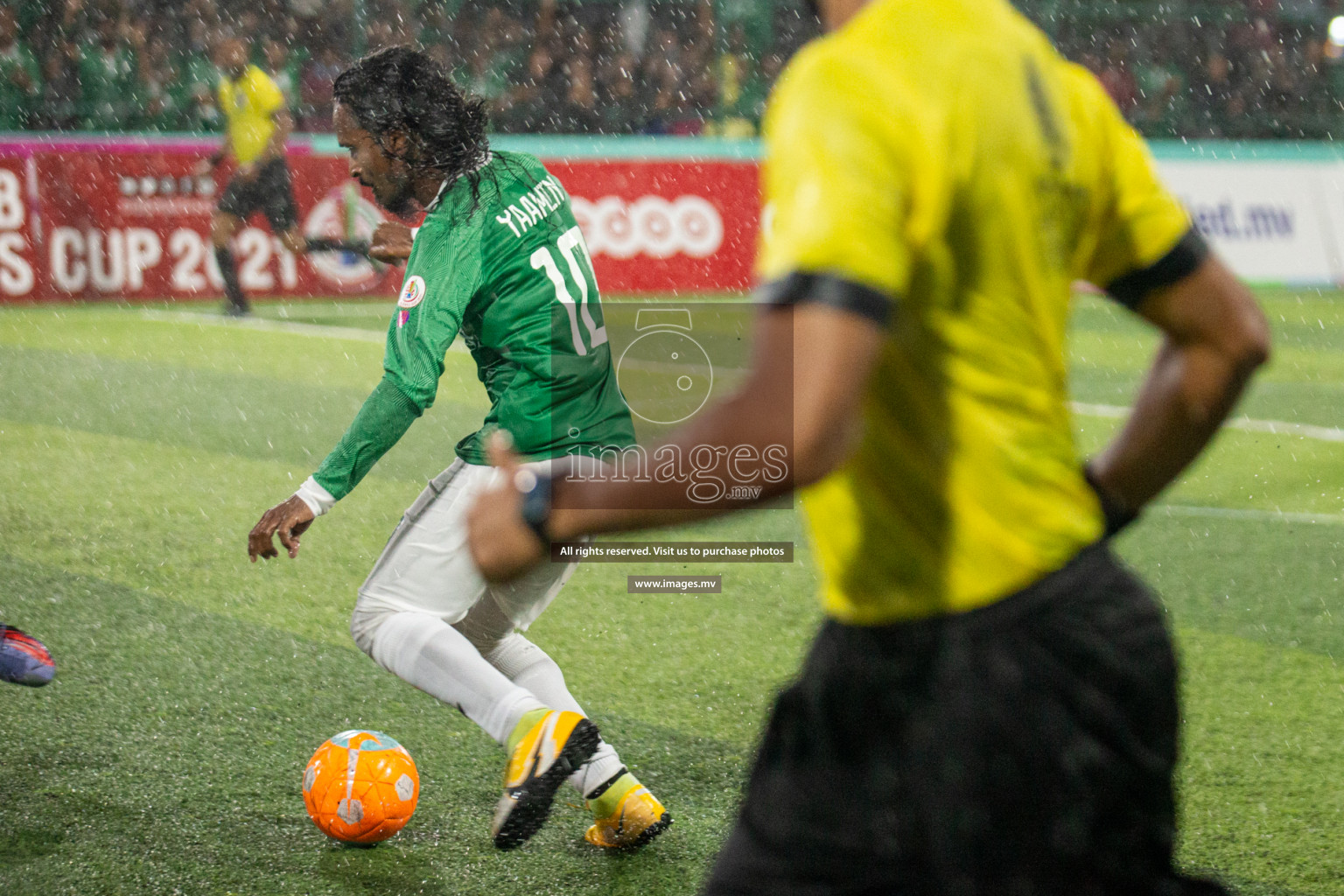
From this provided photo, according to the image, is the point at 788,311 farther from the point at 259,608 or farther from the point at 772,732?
the point at 259,608

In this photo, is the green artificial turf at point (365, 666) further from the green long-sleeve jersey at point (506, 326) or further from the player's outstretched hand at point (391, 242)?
the player's outstretched hand at point (391, 242)

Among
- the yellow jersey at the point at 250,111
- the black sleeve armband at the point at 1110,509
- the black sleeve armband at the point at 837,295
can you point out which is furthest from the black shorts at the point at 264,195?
the black sleeve armband at the point at 837,295

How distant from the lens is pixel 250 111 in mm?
14250

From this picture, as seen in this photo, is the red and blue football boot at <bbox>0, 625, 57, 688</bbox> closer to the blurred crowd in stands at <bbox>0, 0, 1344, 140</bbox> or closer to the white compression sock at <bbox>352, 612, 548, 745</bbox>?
the white compression sock at <bbox>352, 612, 548, 745</bbox>

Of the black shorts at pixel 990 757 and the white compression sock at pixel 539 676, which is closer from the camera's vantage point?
the black shorts at pixel 990 757

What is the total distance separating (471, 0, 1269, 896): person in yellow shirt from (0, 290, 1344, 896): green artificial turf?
1.87 metres

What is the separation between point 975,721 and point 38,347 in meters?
11.5

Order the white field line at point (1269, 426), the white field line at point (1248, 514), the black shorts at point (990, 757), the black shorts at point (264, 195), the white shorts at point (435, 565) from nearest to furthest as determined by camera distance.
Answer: the black shorts at point (990, 757) < the white shorts at point (435, 565) < the white field line at point (1248, 514) < the white field line at point (1269, 426) < the black shorts at point (264, 195)

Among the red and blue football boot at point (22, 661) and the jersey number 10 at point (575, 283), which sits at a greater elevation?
the jersey number 10 at point (575, 283)

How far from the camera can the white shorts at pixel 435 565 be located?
3354 mm

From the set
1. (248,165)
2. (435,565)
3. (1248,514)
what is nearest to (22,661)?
(435,565)

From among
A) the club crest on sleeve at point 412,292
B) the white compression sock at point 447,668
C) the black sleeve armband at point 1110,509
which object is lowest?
the white compression sock at point 447,668

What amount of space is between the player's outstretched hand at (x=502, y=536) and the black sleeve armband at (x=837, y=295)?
0.37 m

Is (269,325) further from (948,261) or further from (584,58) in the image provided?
(948,261)
